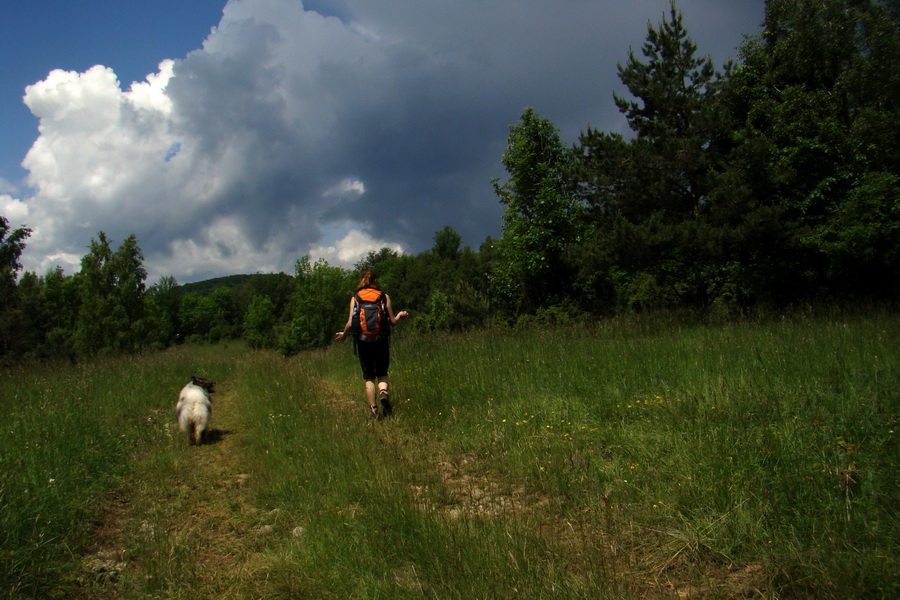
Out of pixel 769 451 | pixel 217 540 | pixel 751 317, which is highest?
pixel 751 317

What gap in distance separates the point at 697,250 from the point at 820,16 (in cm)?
814

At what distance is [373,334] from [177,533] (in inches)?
120

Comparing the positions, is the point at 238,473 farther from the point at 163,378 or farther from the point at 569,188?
the point at 569,188

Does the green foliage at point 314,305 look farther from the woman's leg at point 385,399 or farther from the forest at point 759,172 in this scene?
the woman's leg at point 385,399

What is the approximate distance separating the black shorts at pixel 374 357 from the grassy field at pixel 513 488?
61 cm

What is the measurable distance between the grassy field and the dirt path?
0.8 inches

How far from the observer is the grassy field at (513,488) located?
2.37 meters

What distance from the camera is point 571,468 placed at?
362cm

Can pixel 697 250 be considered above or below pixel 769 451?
above

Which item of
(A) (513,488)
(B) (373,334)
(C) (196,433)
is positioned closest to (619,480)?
(A) (513,488)

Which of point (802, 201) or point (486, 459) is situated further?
point (802, 201)

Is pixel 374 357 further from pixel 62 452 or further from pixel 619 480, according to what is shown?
pixel 619 480

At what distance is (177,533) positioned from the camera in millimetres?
3369

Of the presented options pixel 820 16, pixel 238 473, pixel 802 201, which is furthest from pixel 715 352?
pixel 820 16
